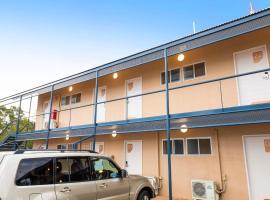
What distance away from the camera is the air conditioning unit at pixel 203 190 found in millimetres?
7812

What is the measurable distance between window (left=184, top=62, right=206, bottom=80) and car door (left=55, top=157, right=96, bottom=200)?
6.47 meters

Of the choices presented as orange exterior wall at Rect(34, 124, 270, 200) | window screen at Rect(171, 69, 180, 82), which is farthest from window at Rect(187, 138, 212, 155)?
window screen at Rect(171, 69, 180, 82)

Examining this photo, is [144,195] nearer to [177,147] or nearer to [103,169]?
[103,169]

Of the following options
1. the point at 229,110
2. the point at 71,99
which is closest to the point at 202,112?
the point at 229,110

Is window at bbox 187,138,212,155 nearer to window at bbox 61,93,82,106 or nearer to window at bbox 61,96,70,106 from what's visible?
window at bbox 61,93,82,106

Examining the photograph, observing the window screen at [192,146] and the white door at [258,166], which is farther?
the window screen at [192,146]

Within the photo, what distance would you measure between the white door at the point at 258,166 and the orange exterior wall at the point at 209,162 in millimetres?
195

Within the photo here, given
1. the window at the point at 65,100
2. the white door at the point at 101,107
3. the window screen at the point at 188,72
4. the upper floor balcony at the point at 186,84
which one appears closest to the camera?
the upper floor balcony at the point at 186,84

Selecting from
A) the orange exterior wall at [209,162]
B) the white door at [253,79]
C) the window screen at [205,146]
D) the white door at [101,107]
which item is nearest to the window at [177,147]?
the orange exterior wall at [209,162]

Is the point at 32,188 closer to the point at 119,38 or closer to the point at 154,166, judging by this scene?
the point at 154,166

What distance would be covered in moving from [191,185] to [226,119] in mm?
3262

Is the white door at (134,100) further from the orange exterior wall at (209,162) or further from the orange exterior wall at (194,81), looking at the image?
the orange exterior wall at (209,162)

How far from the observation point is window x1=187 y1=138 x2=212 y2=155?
340 inches

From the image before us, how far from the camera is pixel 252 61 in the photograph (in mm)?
8242
